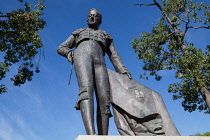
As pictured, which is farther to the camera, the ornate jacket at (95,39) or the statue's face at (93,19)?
the statue's face at (93,19)

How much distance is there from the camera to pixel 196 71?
13.4m

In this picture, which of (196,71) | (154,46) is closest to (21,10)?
(154,46)

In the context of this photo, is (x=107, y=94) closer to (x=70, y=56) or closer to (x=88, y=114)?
(x=88, y=114)

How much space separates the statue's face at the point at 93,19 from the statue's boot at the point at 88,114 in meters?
2.07

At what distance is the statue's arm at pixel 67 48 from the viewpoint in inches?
220

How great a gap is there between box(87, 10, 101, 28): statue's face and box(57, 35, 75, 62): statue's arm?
521 millimetres

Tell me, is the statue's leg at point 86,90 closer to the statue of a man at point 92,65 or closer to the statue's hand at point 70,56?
the statue of a man at point 92,65

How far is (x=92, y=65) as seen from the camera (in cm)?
539

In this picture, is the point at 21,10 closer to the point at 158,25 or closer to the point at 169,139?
the point at 158,25

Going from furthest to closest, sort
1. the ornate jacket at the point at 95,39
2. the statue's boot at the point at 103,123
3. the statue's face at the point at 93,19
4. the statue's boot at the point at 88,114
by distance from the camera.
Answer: the statue's face at the point at 93,19, the ornate jacket at the point at 95,39, the statue's boot at the point at 103,123, the statue's boot at the point at 88,114

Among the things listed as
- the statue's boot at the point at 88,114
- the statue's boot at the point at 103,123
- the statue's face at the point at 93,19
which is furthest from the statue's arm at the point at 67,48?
the statue's boot at the point at 103,123

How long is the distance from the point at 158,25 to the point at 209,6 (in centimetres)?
305

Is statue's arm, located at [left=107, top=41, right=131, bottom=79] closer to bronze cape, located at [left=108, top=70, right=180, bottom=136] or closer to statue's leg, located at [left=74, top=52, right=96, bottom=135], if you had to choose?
bronze cape, located at [left=108, top=70, right=180, bottom=136]

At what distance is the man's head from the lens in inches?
240
